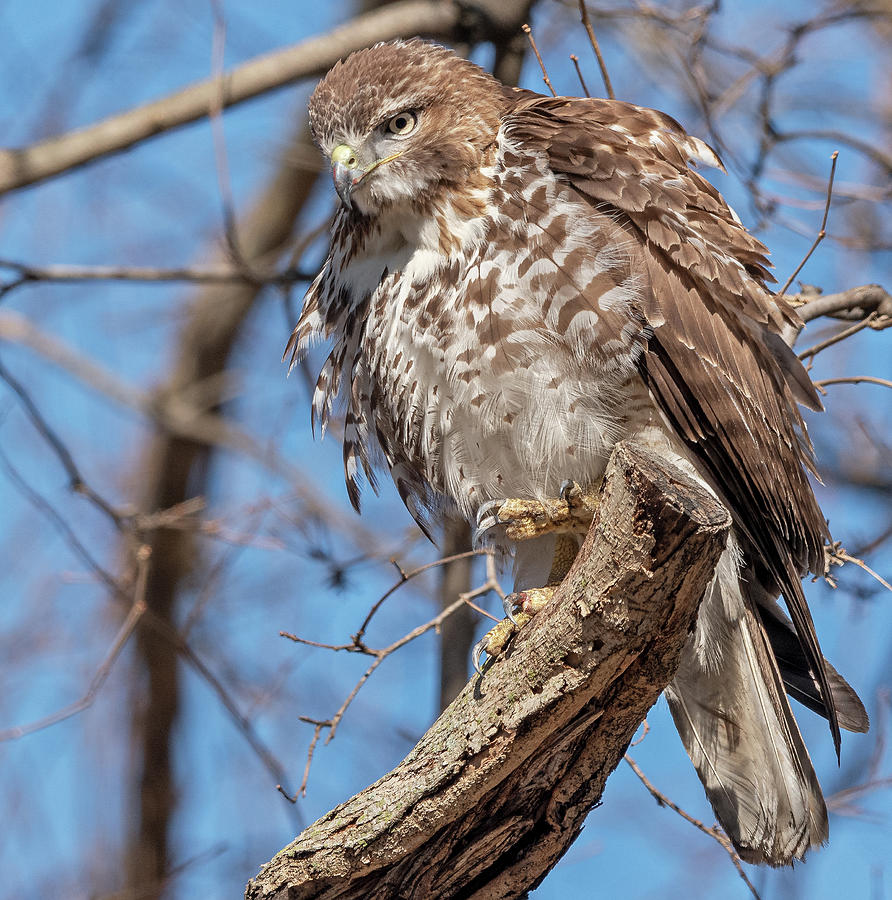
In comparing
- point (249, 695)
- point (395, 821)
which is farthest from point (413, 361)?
point (249, 695)

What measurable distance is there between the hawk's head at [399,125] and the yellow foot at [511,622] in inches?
40.6

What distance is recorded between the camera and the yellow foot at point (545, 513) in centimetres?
289

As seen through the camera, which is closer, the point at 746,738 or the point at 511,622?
the point at 511,622

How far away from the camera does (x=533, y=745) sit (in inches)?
90.5

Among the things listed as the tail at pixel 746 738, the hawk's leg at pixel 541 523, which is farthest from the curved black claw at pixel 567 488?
the tail at pixel 746 738

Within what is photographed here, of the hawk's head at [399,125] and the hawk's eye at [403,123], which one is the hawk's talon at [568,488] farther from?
the hawk's eye at [403,123]

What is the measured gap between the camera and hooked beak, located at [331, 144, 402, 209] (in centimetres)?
301

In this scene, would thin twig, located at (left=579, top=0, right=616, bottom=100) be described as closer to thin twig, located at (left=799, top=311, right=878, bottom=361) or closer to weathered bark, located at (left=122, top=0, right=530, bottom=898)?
thin twig, located at (left=799, top=311, right=878, bottom=361)

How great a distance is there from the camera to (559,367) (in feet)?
8.93

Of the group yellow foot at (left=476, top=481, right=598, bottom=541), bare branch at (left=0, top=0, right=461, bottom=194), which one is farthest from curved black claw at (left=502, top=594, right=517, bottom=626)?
bare branch at (left=0, top=0, right=461, bottom=194)

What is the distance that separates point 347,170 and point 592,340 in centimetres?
83

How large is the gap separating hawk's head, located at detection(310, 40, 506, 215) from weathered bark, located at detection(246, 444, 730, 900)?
3.65 ft

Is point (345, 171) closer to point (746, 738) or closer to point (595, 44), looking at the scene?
point (595, 44)

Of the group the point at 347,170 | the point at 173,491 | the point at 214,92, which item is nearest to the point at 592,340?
the point at 347,170
